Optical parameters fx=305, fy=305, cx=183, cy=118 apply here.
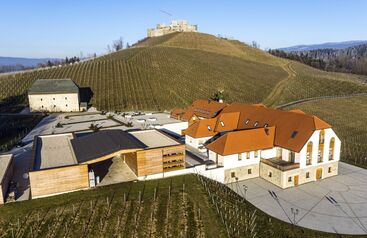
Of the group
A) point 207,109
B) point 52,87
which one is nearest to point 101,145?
point 207,109

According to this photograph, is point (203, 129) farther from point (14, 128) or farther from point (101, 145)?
point (14, 128)

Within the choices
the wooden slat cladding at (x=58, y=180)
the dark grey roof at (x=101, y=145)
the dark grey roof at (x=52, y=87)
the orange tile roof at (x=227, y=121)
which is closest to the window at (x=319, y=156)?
the orange tile roof at (x=227, y=121)

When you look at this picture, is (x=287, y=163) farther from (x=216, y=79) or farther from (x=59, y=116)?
(x=216, y=79)

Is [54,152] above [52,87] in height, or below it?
below

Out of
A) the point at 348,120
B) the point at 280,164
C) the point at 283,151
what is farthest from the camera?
the point at 348,120

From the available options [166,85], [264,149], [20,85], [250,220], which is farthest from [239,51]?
[250,220]

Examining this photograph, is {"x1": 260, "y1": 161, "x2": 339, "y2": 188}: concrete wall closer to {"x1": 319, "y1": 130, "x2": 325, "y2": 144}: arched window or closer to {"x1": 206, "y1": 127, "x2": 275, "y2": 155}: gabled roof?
{"x1": 206, "y1": 127, "x2": 275, "y2": 155}: gabled roof
